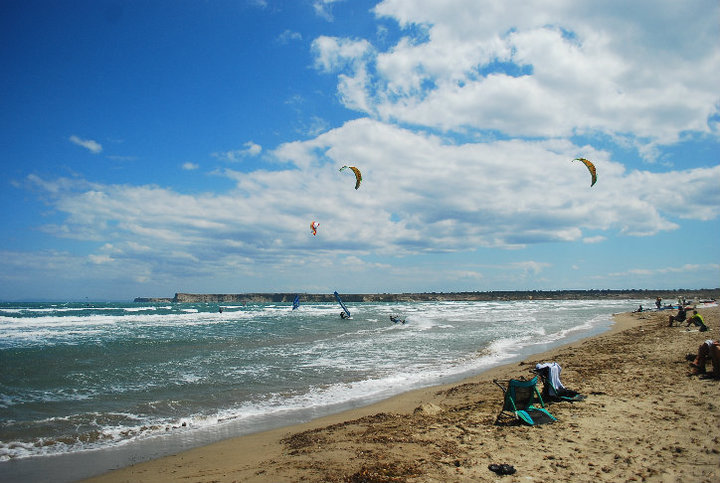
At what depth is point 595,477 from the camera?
13.9 ft

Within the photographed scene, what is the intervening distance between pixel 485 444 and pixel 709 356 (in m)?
6.31

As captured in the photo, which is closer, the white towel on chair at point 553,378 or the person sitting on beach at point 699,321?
the white towel on chair at point 553,378

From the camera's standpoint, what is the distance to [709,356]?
27.1 feet

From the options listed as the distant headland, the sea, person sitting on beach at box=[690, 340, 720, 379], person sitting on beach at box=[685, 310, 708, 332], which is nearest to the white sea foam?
the sea

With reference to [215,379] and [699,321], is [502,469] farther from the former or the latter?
[699,321]

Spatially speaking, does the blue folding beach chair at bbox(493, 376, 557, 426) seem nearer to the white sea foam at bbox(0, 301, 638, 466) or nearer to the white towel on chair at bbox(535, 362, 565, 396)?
the white towel on chair at bbox(535, 362, 565, 396)

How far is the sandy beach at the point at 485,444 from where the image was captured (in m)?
4.46

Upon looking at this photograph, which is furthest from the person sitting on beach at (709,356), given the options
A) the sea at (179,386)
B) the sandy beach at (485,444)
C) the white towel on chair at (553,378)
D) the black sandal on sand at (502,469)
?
the black sandal on sand at (502,469)

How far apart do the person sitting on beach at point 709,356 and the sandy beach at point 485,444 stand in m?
0.26

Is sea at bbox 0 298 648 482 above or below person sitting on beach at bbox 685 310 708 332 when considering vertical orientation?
below

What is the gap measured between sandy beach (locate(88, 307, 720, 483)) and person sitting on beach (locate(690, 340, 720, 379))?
26cm

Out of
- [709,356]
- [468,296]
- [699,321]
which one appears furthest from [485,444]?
[468,296]

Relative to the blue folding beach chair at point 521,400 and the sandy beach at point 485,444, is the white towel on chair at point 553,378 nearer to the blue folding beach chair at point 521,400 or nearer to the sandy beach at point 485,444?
the sandy beach at point 485,444

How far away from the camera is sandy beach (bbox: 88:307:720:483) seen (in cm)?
446
